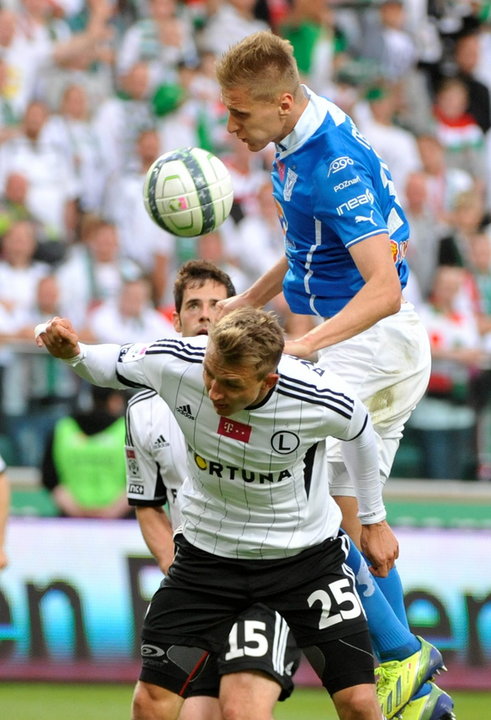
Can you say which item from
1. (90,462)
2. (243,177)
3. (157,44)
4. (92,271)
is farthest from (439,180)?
(90,462)

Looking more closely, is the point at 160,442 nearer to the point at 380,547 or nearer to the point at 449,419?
the point at 380,547

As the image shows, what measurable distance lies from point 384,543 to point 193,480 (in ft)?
2.51

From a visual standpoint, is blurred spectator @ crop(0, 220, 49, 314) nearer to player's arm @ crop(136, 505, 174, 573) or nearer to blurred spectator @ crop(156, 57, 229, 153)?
blurred spectator @ crop(156, 57, 229, 153)

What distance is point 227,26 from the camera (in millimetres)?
12930

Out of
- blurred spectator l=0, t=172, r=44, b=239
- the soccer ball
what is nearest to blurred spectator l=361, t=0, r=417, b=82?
blurred spectator l=0, t=172, r=44, b=239

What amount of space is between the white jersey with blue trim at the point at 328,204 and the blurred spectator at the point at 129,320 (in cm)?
457

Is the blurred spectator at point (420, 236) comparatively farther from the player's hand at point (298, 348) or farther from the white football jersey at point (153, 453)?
the player's hand at point (298, 348)

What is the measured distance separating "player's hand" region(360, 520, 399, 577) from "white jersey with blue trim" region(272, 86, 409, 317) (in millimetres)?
924

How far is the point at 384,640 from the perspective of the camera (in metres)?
5.43

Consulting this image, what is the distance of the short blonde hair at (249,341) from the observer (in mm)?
4516

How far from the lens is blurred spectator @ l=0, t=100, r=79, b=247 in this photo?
11070mm

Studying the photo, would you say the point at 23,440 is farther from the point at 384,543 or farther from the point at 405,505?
the point at 384,543

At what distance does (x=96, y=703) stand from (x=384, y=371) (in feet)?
11.5

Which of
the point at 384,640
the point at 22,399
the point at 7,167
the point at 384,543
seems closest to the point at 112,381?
the point at 384,543
